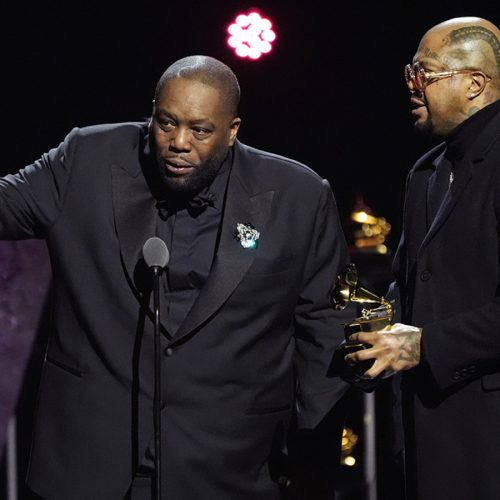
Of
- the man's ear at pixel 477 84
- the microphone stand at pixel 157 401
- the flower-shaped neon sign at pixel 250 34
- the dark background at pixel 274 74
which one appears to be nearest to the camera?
the microphone stand at pixel 157 401

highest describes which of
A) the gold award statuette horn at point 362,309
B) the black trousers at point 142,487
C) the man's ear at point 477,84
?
the man's ear at point 477,84

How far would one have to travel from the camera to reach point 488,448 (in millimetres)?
3092

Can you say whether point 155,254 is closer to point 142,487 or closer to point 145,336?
point 145,336

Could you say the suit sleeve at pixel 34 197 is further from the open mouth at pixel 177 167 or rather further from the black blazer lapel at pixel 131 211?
the open mouth at pixel 177 167

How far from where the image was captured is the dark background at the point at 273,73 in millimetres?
5527

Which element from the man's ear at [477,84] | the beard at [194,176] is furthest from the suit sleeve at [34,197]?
the man's ear at [477,84]

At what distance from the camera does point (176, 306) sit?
3152mm

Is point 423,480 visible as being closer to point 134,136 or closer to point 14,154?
point 134,136

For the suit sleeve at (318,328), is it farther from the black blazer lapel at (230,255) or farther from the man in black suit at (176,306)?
the black blazer lapel at (230,255)

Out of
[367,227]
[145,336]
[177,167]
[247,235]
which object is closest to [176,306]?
[145,336]

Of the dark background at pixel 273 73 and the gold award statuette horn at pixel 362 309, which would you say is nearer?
the gold award statuette horn at pixel 362 309

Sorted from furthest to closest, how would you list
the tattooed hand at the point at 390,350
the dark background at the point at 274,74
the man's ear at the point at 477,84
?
the dark background at the point at 274,74 < the man's ear at the point at 477,84 < the tattooed hand at the point at 390,350

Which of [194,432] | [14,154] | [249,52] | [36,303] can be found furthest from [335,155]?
[194,432]

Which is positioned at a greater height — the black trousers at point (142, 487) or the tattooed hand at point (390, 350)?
the tattooed hand at point (390, 350)
